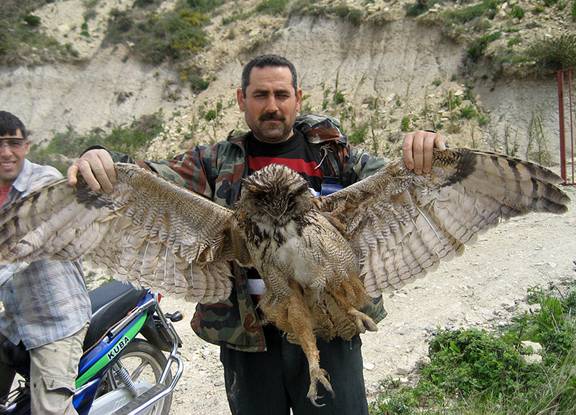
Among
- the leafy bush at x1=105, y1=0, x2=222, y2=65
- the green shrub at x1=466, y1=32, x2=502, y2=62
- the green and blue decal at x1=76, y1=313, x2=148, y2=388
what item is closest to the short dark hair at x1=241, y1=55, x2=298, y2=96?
the green and blue decal at x1=76, y1=313, x2=148, y2=388

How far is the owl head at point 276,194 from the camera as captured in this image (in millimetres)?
2652

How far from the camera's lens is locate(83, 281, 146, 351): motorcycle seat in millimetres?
3818

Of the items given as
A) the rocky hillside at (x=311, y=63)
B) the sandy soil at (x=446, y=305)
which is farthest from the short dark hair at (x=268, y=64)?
the rocky hillside at (x=311, y=63)

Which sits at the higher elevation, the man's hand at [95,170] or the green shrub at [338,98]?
the man's hand at [95,170]

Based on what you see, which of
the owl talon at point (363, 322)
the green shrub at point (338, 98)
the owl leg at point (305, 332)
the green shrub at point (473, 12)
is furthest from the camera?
the green shrub at point (338, 98)

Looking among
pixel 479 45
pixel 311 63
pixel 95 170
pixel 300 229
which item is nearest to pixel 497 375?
pixel 300 229

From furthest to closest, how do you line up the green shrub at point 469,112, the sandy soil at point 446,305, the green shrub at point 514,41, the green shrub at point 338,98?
the green shrub at point 338,98, the green shrub at point 514,41, the green shrub at point 469,112, the sandy soil at point 446,305

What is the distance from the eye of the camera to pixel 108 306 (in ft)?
13.1

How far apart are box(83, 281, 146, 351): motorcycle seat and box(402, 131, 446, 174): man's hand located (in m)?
2.22

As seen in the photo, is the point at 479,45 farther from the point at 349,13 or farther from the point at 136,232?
the point at 136,232

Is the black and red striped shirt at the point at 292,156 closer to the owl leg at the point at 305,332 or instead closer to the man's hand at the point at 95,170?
the owl leg at the point at 305,332

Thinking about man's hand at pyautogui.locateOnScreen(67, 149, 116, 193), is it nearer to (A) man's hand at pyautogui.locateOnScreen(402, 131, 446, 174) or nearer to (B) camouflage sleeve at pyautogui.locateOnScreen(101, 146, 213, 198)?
(B) camouflage sleeve at pyautogui.locateOnScreen(101, 146, 213, 198)

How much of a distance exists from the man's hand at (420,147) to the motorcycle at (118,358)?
81.5 inches

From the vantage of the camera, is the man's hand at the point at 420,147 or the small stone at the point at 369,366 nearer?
the man's hand at the point at 420,147
